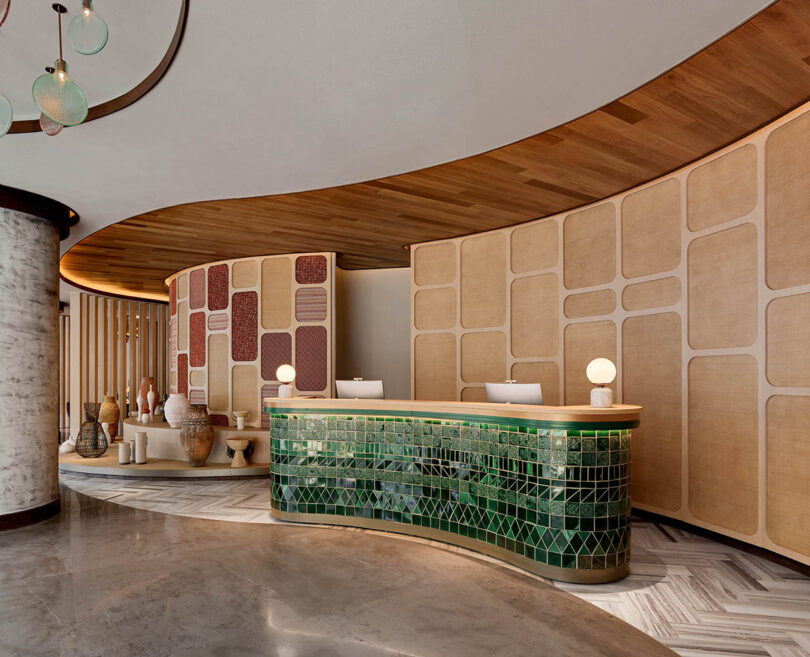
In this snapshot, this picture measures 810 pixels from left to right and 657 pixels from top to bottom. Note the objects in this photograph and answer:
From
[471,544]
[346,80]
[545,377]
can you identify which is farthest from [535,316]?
[346,80]

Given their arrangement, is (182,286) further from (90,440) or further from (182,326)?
(90,440)

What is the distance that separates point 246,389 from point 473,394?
342 centimetres

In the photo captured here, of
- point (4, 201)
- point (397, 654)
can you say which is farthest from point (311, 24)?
point (4, 201)

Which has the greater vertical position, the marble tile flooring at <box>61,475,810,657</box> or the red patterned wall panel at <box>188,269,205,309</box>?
the red patterned wall panel at <box>188,269,205,309</box>

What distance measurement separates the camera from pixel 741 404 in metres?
4.19

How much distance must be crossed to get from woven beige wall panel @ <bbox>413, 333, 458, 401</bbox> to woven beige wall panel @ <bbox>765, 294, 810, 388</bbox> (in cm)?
363

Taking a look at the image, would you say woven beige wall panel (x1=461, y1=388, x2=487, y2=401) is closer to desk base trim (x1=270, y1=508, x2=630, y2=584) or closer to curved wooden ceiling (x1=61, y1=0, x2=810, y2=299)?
curved wooden ceiling (x1=61, y1=0, x2=810, y2=299)

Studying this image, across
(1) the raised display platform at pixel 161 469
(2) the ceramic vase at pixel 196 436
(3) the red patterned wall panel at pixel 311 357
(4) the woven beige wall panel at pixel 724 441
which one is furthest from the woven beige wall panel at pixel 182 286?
(4) the woven beige wall panel at pixel 724 441

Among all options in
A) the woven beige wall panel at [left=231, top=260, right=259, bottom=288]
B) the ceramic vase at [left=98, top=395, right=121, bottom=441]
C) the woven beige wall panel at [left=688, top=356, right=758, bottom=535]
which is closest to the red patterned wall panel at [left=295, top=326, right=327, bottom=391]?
the woven beige wall panel at [left=231, top=260, right=259, bottom=288]

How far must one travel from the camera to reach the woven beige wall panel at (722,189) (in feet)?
13.6

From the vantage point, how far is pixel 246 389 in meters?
8.19

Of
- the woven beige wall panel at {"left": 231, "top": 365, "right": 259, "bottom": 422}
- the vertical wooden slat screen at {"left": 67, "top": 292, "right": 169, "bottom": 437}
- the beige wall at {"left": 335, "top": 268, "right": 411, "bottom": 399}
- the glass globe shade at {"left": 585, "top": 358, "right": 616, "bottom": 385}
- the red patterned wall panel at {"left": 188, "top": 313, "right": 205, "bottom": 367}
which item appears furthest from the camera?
the vertical wooden slat screen at {"left": 67, "top": 292, "right": 169, "bottom": 437}

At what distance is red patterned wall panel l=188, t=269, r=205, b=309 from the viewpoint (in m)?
8.59

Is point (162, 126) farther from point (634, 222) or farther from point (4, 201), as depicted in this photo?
point (634, 222)
